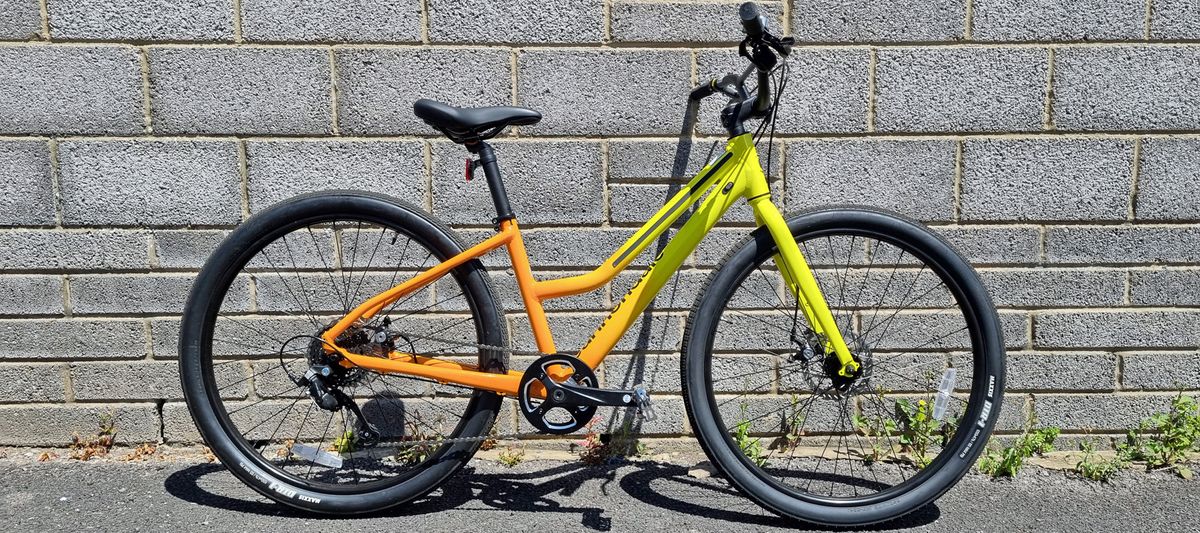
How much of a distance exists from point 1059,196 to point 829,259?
2.96 feet

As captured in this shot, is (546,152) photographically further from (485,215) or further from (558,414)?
(558,414)

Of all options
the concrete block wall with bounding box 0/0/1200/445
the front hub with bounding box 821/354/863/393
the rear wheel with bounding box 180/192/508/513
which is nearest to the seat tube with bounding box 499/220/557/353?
the rear wheel with bounding box 180/192/508/513

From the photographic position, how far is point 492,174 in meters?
2.99

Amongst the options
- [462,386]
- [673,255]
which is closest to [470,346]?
[462,386]

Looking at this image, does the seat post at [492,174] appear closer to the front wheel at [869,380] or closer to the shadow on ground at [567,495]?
the front wheel at [869,380]

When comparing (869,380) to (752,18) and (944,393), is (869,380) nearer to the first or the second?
(944,393)

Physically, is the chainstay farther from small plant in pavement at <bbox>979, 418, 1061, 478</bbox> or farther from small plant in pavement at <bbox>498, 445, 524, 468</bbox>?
small plant in pavement at <bbox>979, 418, 1061, 478</bbox>

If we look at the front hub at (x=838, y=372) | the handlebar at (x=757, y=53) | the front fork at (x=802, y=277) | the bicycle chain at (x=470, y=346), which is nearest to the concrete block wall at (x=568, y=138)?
the bicycle chain at (x=470, y=346)

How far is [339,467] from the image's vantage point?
322 cm

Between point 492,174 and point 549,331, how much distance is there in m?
0.59

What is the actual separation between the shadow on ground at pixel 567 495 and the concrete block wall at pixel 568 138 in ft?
1.72

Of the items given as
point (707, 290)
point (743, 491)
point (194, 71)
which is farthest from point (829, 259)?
point (194, 71)

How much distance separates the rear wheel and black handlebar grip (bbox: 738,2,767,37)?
1173 millimetres

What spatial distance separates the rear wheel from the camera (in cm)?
303
